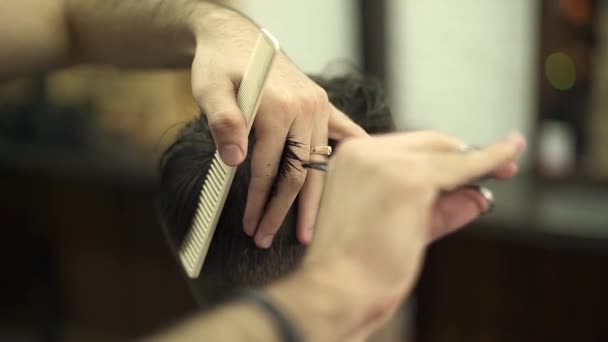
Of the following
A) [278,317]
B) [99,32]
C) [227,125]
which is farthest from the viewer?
[99,32]

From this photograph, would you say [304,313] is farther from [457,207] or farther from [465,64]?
[465,64]

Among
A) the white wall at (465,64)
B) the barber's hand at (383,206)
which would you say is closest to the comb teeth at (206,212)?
the barber's hand at (383,206)

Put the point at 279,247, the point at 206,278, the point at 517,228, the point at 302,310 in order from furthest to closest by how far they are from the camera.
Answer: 1. the point at 517,228
2. the point at 206,278
3. the point at 279,247
4. the point at 302,310

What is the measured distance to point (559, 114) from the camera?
2.56m

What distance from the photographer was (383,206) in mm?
612

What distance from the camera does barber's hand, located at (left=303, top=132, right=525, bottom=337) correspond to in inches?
23.9

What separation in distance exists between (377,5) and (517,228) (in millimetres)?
967

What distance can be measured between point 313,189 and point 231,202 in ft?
0.52

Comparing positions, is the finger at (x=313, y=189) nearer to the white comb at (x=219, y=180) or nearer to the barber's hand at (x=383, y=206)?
the white comb at (x=219, y=180)

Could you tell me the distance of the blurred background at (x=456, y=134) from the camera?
2457 mm

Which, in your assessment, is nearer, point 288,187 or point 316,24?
point 288,187

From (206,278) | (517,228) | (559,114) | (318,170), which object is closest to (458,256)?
(517,228)

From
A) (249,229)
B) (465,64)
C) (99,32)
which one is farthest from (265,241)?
(465,64)

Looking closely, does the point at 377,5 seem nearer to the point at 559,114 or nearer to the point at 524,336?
the point at 559,114
